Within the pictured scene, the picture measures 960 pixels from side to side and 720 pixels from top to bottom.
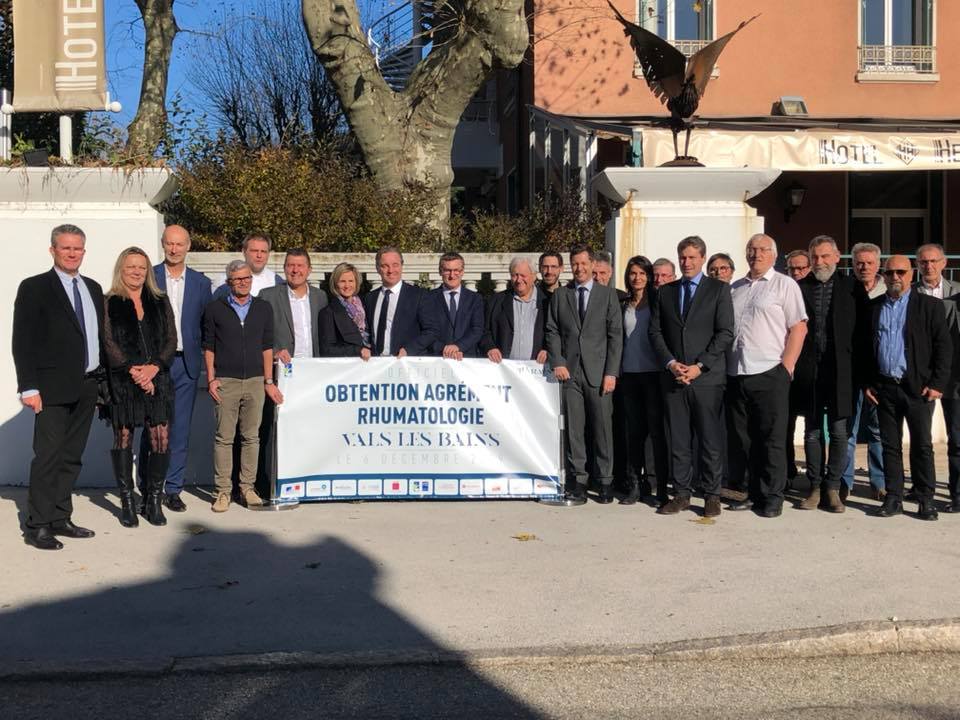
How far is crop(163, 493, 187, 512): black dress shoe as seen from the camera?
802 centimetres

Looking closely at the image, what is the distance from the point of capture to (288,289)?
8.27 metres

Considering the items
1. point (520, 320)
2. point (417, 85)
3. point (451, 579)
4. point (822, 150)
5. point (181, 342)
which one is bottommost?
point (451, 579)

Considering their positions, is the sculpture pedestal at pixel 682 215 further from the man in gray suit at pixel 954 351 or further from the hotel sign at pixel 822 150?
the hotel sign at pixel 822 150

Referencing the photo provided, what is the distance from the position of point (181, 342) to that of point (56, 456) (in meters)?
1.32

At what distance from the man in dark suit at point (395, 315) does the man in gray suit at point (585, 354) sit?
101 cm

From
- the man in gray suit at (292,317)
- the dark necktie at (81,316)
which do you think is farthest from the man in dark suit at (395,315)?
the dark necktie at (81,316)

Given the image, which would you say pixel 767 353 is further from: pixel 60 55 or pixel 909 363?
pixel 60 55

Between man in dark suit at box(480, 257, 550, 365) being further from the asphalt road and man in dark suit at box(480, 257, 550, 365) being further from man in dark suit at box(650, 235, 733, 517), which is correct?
the asphalt road

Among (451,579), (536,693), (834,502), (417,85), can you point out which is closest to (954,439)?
(834,502)

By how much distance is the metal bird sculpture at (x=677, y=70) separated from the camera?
33.4 ft

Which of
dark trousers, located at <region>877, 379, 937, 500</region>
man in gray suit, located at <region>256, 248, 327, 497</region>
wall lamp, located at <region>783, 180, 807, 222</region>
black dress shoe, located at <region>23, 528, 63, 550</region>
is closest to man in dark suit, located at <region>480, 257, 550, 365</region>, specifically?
man in gray suit, located at <region>256, 248, 327, 497</region>

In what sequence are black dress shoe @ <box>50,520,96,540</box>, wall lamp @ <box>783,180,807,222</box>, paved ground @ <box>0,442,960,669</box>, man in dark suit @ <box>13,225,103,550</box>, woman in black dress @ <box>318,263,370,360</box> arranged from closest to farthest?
paved ground @ <box>0,442,960,669</box> → man in dark suit @ <box>13,225,103,550</box> → black dress shoe @ <box>50,520,96,540</box> → woman in black dress @ <box>318,263,370,360</box> → wall lamp @ <box>783,180,807,222</box>

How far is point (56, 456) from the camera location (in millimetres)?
7020

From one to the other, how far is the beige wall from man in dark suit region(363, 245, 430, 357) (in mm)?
10710
